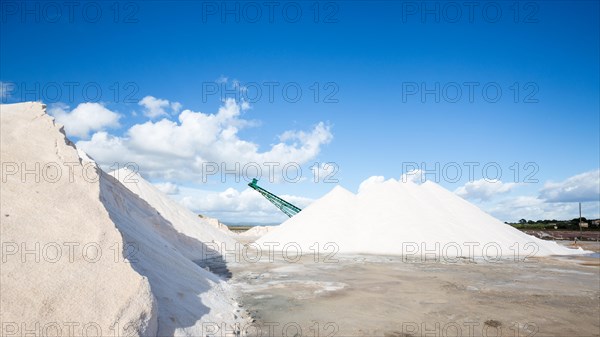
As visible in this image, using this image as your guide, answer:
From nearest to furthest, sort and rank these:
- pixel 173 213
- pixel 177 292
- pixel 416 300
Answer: pixel 177 292, pixel 416 300, pixel 173 213

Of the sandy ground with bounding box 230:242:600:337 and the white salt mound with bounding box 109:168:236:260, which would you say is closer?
the sandy ground with bounding box 230:242:600:337

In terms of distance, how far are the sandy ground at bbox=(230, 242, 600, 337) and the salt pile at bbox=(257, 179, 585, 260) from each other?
16.2 ft

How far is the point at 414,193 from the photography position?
22.2m

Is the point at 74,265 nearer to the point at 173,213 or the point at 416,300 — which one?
the point at 416,300

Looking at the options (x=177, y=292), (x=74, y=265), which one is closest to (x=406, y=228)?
(x=177, y=292)

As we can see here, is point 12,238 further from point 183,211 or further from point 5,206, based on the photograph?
point 183,211

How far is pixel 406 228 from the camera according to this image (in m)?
18.5

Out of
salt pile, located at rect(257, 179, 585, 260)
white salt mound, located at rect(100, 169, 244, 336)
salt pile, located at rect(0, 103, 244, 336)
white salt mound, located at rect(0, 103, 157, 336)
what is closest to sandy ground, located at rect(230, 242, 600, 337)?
white salt mound, located at rect(100, 169, 244, 336)

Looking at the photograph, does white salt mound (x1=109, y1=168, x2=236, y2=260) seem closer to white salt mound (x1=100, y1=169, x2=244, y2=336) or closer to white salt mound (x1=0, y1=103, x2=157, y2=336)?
white salt mound (x1=100, y1=169, x2=244, y2=336)

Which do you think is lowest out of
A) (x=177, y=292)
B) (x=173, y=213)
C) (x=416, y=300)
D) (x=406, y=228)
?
(x=416, y=300)

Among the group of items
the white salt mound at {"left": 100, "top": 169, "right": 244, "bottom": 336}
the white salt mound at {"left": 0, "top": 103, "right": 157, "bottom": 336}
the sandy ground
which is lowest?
the sandy ground

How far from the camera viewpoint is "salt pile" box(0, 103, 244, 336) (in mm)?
3652

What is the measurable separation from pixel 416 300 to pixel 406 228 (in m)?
11.5

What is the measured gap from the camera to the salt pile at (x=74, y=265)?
365cm
